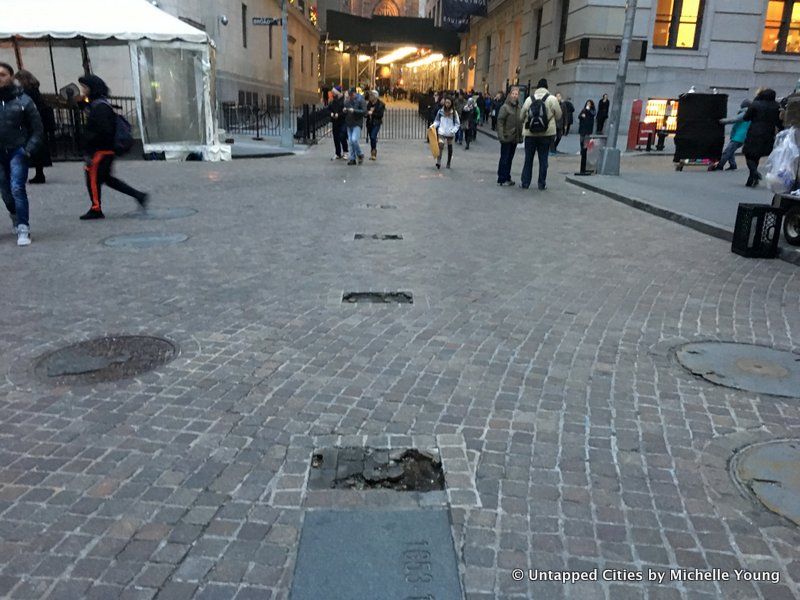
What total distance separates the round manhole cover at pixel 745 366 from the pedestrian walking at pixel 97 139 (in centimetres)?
805

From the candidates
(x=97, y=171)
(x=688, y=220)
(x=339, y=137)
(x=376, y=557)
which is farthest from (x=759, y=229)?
(x=339, y=137)

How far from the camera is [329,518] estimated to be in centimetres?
284

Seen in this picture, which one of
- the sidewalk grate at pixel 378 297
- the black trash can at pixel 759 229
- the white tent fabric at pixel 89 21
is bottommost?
the sidewalk grate at pixel 378 297

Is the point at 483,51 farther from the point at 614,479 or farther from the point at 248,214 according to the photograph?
the point at 614,479

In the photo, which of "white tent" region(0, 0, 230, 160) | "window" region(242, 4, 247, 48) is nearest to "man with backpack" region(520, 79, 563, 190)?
"white tent" region(0, 0, 230, 160)

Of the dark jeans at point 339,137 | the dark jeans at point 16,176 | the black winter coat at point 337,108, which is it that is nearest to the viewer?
the dark jeans at point 16,176

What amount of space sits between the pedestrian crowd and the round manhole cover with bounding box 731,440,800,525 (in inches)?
307

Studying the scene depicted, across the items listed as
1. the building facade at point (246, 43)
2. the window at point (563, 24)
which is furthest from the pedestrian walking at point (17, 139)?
the window at point (563, 24)

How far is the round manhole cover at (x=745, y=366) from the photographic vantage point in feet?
13.9

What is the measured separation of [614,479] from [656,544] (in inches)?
19.1

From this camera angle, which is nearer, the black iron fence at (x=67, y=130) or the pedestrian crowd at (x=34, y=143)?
the pedestrian crowd at (x=34, y=143)

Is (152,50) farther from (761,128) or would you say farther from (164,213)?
(761,128)


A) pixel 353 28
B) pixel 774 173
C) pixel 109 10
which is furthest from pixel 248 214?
pixel 353 28

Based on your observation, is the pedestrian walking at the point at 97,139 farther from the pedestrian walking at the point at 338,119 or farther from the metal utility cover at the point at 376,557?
the pedestrian walking at the point at 338,119
